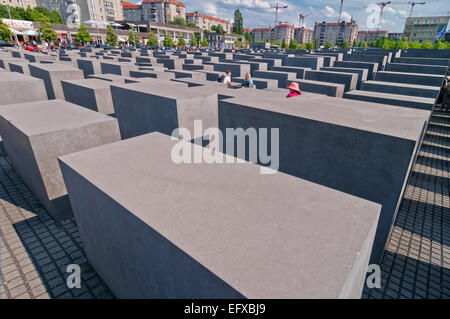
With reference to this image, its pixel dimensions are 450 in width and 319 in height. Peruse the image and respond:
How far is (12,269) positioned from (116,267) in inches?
92.9

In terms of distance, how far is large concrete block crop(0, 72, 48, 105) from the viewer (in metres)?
9.27

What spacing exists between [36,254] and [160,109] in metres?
4.25

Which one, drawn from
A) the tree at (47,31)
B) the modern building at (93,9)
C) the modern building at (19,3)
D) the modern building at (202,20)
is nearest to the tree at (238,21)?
the modern building at (202,20)

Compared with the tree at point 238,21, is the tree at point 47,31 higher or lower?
lower

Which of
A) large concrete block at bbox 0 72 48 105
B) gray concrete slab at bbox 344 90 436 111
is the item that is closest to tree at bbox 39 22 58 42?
large concrete block at bbox 0 72 48 105

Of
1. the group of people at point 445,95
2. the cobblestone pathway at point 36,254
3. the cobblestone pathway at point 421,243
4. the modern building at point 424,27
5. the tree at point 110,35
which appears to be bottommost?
the cobblestone pathway at point 421,243

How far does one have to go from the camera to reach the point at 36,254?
481cm

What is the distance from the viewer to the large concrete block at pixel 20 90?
927 cm

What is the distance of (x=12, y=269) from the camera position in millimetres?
4480

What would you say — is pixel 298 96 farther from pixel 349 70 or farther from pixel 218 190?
pixel 349 70

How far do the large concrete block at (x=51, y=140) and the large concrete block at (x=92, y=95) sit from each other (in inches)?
134

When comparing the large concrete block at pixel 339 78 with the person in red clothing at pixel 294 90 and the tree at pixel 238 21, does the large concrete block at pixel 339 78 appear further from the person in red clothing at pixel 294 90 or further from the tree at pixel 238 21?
the tree at pixel 238 21

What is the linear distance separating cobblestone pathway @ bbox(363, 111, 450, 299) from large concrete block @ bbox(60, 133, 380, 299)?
2711mm

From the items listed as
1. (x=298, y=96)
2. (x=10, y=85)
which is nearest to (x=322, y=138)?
(x=298, y=96)
